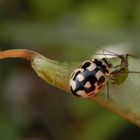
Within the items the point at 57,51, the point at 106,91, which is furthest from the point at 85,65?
the point at 57,51

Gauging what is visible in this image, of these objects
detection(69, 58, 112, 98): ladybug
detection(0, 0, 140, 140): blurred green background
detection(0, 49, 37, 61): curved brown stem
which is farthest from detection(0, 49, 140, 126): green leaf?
detection(0, 0, 140, 140): blurred green background

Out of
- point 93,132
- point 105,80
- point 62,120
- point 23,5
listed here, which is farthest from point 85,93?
point 23,5

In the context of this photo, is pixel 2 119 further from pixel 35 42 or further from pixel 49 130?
pixel 35 42

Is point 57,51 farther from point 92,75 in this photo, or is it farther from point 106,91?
point 106,91

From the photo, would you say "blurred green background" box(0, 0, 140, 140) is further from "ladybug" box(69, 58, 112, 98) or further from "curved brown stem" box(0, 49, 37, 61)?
"curved brown stem" box(0, 49, 37, 61)

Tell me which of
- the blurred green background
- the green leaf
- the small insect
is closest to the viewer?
the green leaf

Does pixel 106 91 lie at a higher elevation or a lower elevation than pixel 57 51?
higher
